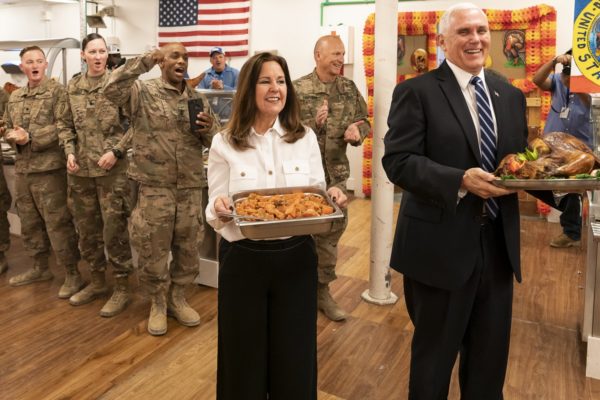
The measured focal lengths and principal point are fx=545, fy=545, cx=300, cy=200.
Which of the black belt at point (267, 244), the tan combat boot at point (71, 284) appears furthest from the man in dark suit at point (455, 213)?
the tan combat boot at point (71, 284)

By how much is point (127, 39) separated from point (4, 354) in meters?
6.74

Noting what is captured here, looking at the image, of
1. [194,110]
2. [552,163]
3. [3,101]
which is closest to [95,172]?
[194,110]

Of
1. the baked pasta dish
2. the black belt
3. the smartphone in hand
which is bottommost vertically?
the black belt

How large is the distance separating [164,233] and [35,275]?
156cm

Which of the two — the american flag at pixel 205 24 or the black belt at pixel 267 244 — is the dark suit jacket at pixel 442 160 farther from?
the american flag at pixel 205 24

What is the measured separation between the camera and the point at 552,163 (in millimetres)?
1660

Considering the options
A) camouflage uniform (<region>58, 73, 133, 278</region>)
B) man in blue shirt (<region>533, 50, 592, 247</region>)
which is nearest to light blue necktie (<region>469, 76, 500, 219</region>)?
man in blue shirt (<region>533, 50, 592, 247</region>)

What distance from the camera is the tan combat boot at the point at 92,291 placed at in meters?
3.66

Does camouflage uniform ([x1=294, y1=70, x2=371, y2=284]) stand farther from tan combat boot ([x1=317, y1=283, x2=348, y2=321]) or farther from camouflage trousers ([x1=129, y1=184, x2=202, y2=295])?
camouflage trousers ([x1=129, y1=184, x2=202, y2=295])

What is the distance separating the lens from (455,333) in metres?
1.87

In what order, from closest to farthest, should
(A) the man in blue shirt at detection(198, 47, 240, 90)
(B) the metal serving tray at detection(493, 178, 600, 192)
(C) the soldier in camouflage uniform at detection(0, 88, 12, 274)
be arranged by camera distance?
(B) the metal serving tray at detection(493, 178, 600, 192), (C) the soldier in camouflage uniform at detection(0, 88, 12, 274), (A) the man in blue shirt at detection(198, 47, 240, 90)

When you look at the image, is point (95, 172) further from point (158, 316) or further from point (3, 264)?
point (3, 264)

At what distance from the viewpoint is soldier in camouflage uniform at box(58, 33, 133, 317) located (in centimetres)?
350

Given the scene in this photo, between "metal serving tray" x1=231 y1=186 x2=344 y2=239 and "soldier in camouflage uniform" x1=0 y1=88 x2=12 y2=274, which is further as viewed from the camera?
"soldier in camouflage uniform" x1=0 y1=88 x2=12 y2=274
